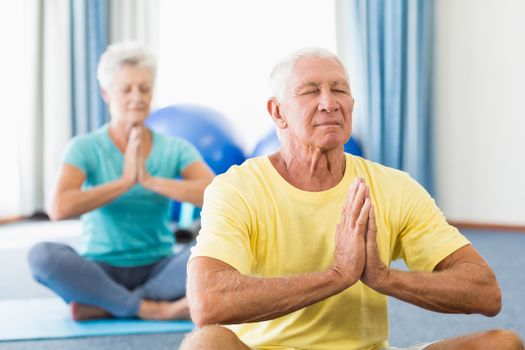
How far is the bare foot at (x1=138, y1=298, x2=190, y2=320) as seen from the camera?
2.88 m

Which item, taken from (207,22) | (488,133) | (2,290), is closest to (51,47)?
(207,22)

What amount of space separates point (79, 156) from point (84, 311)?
568 millimetres

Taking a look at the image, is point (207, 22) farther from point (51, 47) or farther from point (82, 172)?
point (82, 172)

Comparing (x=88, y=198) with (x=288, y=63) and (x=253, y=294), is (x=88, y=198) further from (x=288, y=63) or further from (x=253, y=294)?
(x=253, y=294)

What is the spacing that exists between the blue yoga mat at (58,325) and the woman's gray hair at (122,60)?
854 millimetres

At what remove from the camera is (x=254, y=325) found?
168 centimetres

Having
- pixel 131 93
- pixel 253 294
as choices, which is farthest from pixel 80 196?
pixel 253 294

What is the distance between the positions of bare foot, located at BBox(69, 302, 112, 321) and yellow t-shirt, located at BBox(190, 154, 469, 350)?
4.32ft

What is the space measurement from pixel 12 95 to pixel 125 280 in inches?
117

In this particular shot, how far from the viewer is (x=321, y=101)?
168 centimetres

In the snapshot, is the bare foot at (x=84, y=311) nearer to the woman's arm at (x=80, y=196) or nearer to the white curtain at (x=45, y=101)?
the woman's arm at (x=80, y=196)

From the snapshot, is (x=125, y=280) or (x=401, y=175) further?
(x=125, y=280)

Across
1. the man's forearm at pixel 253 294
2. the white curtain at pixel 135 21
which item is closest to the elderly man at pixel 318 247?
the man's forearm at pixel 253 294

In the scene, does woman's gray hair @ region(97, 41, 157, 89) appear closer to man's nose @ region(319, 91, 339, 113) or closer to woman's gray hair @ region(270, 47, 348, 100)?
woman's gray hair @ region(270, 47, 348, 100)
